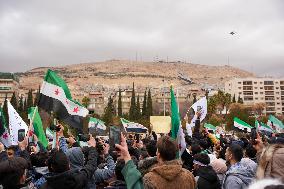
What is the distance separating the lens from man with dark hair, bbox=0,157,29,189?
4.14 meters

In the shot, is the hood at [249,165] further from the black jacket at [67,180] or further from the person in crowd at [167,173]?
the black jacket at [67,180]

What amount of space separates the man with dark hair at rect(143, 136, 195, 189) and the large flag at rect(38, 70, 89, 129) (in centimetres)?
418

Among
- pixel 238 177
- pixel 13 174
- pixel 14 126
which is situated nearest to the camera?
pixel 13 174

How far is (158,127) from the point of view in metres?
25.3

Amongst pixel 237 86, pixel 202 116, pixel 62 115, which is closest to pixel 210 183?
pixel 62 115

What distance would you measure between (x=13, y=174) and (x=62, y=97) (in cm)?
439

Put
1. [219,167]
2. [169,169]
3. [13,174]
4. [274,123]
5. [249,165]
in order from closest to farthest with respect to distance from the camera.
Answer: [13,174]
[169,169]
[249,165]
[219,167]
[274,123]

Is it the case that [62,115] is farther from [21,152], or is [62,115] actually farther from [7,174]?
[7,174]

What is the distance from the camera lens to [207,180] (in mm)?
5980

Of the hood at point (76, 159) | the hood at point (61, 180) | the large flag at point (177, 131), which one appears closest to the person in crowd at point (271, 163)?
the hood at point (61, 180)

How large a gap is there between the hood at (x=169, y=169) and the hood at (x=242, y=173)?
137cm

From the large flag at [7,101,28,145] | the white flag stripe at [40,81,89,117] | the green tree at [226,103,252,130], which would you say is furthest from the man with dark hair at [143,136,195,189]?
the green tree at [226,103,252,130]

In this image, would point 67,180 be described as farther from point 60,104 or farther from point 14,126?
point 14,126

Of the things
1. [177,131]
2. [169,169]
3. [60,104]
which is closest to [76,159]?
[169,169]
